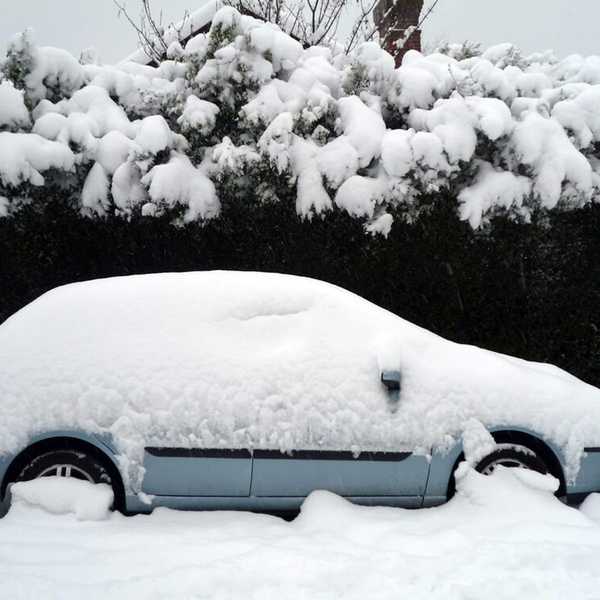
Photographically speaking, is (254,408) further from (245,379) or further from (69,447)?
(69,447)

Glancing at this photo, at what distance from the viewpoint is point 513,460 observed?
117 inches

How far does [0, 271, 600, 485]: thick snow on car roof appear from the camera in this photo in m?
2.78

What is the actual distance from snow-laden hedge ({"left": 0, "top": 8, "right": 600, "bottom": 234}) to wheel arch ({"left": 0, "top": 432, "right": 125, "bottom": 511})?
326 cm

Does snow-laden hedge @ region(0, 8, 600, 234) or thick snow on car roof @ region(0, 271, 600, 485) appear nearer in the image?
thick snow on car roof @ region(0, 271, 600, 485)

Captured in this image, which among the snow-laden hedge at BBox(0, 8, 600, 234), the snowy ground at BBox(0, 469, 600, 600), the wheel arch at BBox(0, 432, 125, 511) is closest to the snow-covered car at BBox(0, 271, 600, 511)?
the wheel arch at BBox(0, 432, 125, 511)

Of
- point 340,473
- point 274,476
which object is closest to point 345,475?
point 340,473

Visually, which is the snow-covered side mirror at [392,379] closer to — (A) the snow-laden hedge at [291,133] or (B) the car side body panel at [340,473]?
(B) the car side body panel at [340,473]

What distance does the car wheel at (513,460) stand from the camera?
9.73 feet

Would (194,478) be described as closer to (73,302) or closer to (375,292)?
(73,302)

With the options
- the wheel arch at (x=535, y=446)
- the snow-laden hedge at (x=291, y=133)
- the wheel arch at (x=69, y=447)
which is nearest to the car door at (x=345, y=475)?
the wheel arch at (x=535, y=446)

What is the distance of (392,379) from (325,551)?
94cm

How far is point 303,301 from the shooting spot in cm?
332

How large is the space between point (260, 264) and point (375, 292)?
4.18 ft

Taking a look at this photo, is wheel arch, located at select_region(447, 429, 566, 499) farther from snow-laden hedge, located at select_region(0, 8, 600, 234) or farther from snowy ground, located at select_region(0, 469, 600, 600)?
snow-laden hedge, located at select_region(0, 8, 600, 234)
